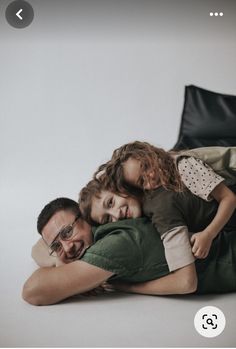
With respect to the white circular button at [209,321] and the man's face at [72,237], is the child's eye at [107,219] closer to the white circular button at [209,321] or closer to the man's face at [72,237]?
the man's face at [72,237]

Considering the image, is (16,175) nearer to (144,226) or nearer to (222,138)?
(144,226)

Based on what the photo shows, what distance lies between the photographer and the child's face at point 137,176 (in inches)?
42.8

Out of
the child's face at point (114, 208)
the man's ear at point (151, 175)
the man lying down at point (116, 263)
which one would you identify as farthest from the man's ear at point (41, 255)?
the man's ear at point (151, 175)

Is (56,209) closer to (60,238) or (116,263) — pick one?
(60,238)

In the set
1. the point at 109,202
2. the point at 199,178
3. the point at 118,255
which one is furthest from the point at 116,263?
the point at 199,178

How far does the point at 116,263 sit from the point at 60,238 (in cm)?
12

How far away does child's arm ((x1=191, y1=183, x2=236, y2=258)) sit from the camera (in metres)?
1.06

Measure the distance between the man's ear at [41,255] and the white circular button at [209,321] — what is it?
289mm

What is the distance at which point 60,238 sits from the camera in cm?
108

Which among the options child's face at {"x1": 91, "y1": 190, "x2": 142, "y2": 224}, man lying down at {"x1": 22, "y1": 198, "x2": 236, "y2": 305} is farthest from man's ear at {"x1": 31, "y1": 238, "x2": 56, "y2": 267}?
child's face at {"x1": 91, "y1": 190, "x2": 142, "y2": 224}

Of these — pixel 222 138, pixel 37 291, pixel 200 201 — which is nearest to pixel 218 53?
pixel 222 138

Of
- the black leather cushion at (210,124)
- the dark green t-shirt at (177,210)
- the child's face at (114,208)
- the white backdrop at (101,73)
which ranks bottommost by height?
the dark green t-shirt at (177,210)

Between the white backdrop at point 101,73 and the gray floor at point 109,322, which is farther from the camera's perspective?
the white backdrop at point 101,73

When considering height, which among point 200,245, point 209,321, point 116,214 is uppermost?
point 116,214
